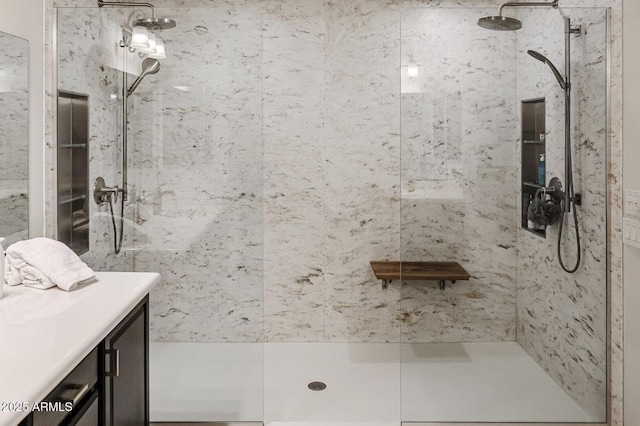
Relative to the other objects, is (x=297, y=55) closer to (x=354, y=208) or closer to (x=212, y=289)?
(x=354, y=208)

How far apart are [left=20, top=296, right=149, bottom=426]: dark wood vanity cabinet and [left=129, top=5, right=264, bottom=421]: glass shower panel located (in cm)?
46

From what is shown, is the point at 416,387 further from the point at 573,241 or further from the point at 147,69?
the point at 147,69

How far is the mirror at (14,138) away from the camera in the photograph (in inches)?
83.9

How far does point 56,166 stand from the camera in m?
2.62

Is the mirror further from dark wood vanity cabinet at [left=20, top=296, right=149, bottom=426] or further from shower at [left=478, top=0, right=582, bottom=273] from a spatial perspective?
shower at [left=478, top=0, right=582, bottom=273]

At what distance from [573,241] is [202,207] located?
1.81 meters

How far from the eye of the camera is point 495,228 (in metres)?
2.51

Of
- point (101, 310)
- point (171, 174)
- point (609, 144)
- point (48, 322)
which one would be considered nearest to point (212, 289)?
point (171, 174)

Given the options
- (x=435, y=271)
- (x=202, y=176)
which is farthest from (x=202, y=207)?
(x=435, y=271)

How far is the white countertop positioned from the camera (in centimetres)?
110

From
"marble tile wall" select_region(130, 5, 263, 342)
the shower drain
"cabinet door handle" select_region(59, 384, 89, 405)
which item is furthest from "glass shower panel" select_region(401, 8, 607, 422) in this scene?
"cabinet door handle" select_region(59, 384, 89, 405)

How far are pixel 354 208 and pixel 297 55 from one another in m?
1.15

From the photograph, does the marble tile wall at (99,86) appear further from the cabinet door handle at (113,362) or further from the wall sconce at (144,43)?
the cabinet door handle at (113,362)

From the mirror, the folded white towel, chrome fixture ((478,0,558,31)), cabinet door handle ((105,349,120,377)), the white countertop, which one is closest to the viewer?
the white countertop
